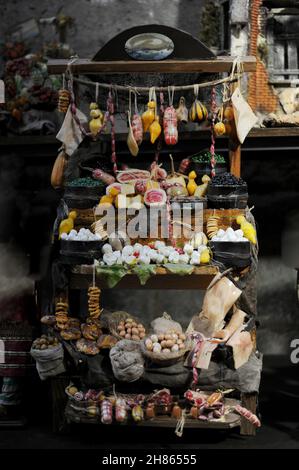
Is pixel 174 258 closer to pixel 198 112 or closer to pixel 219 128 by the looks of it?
pixel 219 128

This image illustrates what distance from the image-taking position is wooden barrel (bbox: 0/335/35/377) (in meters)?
10.4

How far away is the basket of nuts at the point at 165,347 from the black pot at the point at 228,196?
1.38m

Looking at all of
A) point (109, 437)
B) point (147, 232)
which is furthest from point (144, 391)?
point (147, 232)

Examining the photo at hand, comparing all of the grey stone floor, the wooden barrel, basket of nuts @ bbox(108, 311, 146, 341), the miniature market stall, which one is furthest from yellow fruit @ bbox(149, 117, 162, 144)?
the grey stone floor

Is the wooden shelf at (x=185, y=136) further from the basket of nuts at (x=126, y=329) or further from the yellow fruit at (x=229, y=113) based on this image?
the basket of nuts at (x=126, y=329)

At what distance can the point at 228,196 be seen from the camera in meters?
9.98

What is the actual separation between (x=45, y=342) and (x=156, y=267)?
4.51ft

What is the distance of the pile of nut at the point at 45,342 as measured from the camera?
32.7 ft

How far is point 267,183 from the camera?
42.3ft

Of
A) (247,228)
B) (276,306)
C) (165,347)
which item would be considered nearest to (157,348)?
(165,347)

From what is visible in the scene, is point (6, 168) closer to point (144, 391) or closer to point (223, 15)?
point (223, 15)

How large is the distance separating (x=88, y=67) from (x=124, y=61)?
0.37 metres
